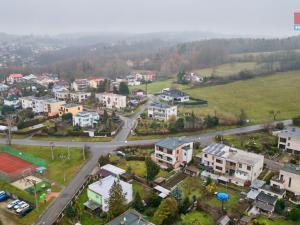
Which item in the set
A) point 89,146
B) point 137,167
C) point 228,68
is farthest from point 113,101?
point 228,68

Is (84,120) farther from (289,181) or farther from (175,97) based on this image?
(289,181)

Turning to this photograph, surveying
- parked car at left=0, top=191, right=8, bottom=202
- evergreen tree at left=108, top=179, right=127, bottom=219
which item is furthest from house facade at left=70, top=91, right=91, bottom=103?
evergreen tree at left=108, top=179, right=127, bottom=219

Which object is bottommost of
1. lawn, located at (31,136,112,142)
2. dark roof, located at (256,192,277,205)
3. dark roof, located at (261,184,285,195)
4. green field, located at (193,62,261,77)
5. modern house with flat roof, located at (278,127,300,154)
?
dark roof, located at (256,192,277,205)

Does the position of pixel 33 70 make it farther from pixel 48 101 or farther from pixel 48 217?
pixel 48 217

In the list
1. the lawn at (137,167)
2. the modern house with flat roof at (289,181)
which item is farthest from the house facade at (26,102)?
the modern house with flat roof at (289,181)

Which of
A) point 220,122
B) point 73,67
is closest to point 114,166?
point 220,122

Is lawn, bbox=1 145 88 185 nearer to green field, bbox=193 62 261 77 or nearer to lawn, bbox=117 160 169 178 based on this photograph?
lawn, bbox=117 160 169 178

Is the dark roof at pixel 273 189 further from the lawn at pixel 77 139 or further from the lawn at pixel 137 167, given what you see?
the lawn at pixel 77 139
